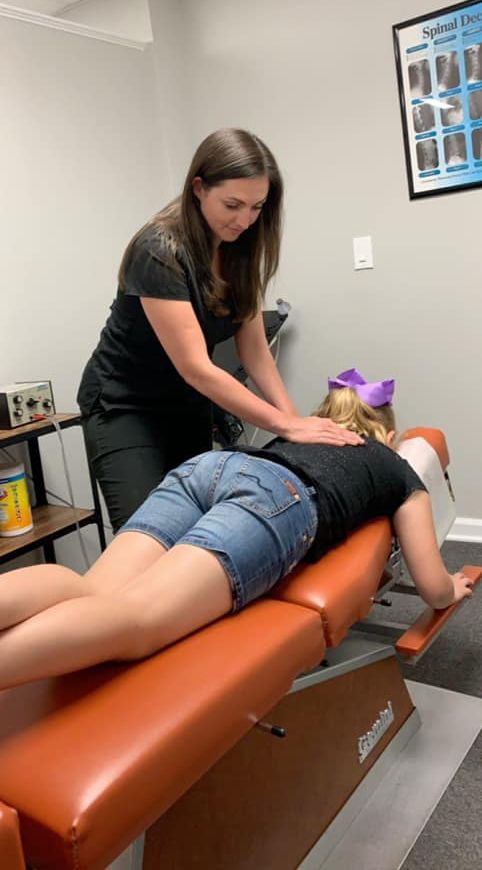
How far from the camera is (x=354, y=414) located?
65.3 inches

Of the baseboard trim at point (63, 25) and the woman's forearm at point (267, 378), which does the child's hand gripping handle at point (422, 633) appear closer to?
the woman's forearm at point (267, 378)

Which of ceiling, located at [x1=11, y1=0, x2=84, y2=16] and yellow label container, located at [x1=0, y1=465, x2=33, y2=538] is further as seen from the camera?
ceiling, located at [x1=11, y1=0, x2=84, y2=16]

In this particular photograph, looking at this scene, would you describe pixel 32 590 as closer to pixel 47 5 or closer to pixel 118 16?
pixel 118 16

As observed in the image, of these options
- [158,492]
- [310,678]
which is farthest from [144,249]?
[310,678]

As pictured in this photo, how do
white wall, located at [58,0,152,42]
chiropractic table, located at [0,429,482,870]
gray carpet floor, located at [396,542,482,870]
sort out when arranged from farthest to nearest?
1. white wall, located at [58,0,152,42]
2. gray carpet floor, located at [396,542,482,870]
3. chiropractic table, located at [0,429,482,870]

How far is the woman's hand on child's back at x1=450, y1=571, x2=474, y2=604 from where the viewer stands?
5.04 ft

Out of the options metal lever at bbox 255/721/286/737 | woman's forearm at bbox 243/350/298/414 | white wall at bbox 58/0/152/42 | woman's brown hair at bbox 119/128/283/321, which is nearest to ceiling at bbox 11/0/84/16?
white wall at bbox 58/0/152/42

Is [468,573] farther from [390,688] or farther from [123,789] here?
[123,789]

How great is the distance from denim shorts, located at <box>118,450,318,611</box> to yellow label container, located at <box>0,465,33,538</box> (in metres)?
1.00

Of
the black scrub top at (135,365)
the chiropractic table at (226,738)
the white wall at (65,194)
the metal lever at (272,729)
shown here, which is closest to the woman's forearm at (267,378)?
the black scrub top at (135,365)

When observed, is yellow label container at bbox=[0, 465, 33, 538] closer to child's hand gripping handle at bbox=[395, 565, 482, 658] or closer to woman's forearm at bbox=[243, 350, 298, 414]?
woman's forearm at bbox=[243, 350, 298, 414]

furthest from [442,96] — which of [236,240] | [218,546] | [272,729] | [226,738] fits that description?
[226,738]

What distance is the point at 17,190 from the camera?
248cm

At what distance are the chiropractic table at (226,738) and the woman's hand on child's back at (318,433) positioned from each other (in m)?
0.19
